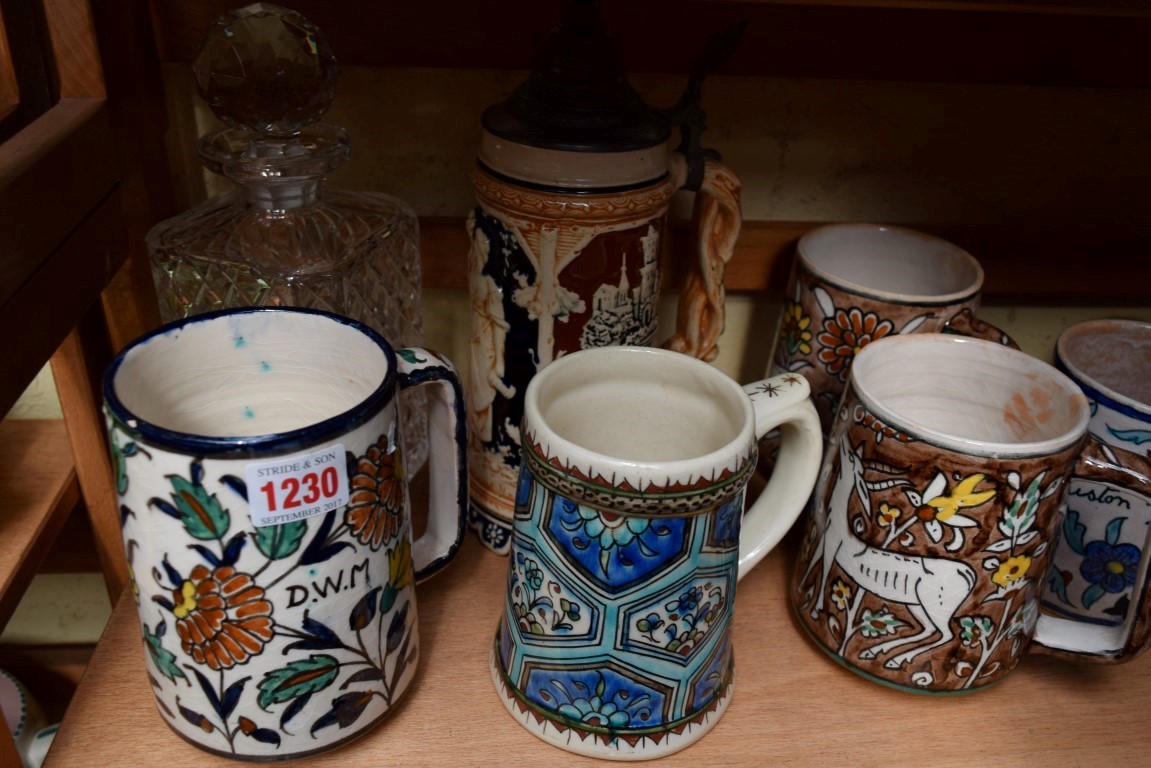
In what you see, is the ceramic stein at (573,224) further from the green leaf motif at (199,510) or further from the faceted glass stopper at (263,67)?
the green leaf motif at (199,510)

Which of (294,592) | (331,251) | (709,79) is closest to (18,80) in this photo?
(331,251)

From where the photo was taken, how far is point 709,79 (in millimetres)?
634

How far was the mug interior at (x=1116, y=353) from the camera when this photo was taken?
0.59 meters

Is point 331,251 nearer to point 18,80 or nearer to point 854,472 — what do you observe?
point 18,80

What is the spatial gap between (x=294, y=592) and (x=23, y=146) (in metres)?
0.24

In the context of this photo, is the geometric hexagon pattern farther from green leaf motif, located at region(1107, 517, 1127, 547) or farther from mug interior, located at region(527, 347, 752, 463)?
green leaf motif, located at region(1107, 517, 1127, 547)

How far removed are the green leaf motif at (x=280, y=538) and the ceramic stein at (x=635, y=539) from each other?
0.10m

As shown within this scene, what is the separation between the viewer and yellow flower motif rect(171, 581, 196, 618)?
15.3 inches

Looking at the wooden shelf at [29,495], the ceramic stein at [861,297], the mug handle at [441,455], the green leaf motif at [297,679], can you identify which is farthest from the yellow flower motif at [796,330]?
the wooden shelf at [29,495]

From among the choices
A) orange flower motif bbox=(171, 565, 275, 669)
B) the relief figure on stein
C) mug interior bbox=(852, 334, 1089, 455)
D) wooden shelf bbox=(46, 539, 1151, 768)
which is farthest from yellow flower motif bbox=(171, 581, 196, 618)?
mug interior bbox=(852, 334, 1089, 455)

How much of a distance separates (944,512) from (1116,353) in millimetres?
236

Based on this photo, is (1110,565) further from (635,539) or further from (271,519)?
(271,519)

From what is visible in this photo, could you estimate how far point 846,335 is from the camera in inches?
22.7

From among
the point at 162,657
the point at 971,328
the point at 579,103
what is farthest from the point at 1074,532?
the point at 162,657
